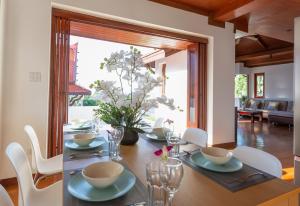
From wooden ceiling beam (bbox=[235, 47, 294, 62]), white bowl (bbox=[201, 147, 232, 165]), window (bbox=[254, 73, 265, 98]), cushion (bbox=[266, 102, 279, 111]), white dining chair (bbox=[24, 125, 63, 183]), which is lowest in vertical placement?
white dining chair (bbox=[24, 125, 63, 183])

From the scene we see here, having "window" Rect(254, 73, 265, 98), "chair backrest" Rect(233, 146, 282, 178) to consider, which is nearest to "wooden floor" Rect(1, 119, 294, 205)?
"chair backrest" Rect(233, 146, 282, 178)

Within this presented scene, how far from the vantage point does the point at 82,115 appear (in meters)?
4.21

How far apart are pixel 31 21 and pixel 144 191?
2.52m

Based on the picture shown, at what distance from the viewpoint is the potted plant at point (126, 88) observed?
4.35ft

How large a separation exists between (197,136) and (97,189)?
1.25m

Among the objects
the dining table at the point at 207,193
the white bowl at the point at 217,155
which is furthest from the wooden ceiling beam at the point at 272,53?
the dining table at the point at 207,193

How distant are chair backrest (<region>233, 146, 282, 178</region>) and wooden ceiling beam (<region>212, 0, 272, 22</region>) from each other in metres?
2.57

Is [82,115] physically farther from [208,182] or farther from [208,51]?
[208,182]

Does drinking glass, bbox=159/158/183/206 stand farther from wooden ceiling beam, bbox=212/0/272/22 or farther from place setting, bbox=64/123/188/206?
wooden ceiling beam, bbox=212/0/272/22

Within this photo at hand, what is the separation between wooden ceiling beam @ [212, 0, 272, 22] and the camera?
2.91 m

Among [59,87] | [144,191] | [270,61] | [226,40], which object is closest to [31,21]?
[59,87]

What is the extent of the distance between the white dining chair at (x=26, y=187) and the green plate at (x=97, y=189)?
36cm

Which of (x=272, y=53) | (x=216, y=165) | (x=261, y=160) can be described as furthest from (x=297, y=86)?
(x=272, y=53)

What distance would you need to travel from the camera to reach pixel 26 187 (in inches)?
44.2
